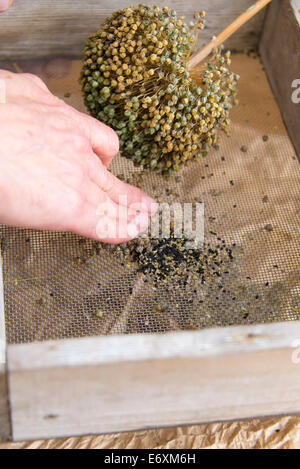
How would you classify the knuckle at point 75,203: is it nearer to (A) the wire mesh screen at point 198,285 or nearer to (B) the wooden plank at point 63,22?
(A) the wire mesh screen at point 198,285

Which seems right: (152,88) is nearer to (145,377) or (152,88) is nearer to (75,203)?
(75,203)

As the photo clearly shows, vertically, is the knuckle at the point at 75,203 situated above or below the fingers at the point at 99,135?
below

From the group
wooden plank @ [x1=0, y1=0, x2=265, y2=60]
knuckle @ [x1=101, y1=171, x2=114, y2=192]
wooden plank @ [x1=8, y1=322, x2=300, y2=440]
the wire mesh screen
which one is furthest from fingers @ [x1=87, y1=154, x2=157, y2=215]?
wooden plank @ [x1=0, y1=0, x2=265, y2=60]

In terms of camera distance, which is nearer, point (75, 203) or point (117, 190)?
point (75, 203)

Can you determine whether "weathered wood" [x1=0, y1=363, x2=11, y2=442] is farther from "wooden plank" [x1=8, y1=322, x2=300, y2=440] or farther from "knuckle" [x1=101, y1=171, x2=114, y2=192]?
"knuckle" [x1=101, y1=171, x2=114, y2=192]

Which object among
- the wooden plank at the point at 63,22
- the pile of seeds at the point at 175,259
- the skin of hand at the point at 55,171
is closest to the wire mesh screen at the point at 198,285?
the pile of seeds at the point at 175,259

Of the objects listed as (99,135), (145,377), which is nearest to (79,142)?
(99,135)
